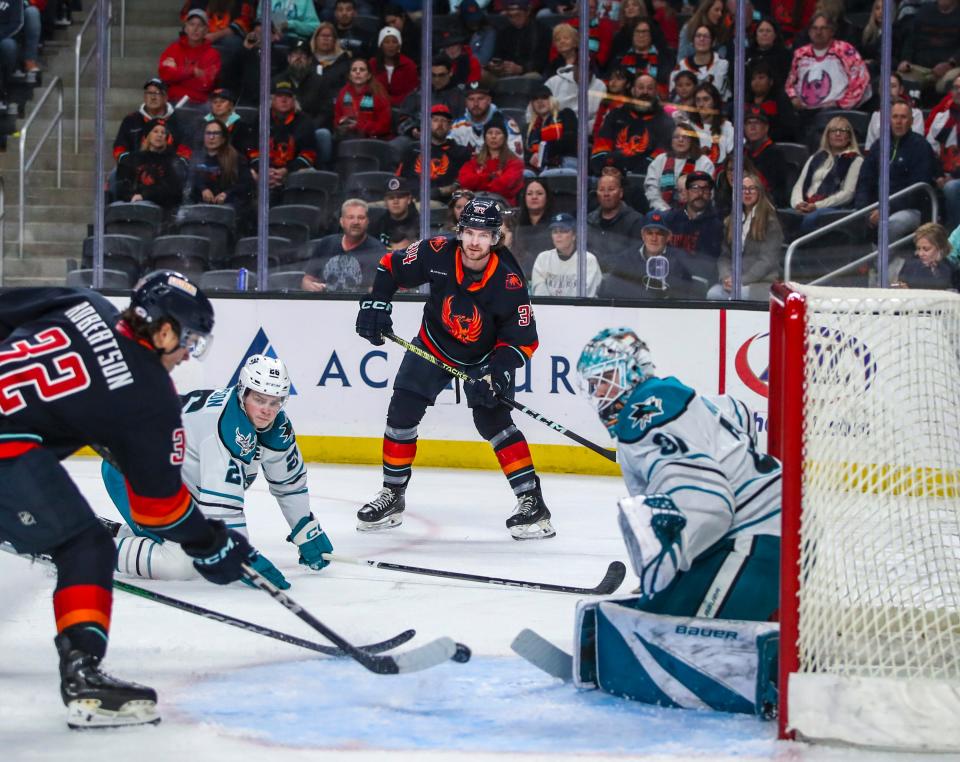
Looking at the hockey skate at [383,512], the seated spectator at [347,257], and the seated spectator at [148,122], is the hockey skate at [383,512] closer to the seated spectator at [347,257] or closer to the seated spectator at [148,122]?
the seated spectator at [347,257]

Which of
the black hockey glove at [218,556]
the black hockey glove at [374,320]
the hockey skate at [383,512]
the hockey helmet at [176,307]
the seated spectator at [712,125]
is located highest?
the seated spectator at [712,125]

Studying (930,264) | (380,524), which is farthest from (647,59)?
(380,524)

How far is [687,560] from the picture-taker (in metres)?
2.70

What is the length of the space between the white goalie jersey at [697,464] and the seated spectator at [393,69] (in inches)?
149

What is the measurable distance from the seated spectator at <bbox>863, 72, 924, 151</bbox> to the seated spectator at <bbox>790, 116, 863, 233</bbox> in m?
0.06

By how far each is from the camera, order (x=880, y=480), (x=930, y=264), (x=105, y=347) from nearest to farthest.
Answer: (x=105, y=347), (x=880, y=480), (x=930, y=264)

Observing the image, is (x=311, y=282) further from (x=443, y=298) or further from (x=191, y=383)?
(x=443, y=298)

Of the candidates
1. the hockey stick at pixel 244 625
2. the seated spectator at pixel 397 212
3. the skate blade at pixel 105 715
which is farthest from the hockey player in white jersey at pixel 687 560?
the seated spectator at pixel 397 212

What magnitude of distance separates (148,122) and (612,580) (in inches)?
145

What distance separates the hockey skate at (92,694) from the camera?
2.63m

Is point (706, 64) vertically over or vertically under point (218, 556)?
over

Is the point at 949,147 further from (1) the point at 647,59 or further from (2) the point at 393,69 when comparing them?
(2) the point at 393,69

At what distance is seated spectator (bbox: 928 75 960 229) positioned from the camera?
590 centimetres

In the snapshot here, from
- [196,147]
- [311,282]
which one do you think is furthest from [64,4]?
[311,282]
